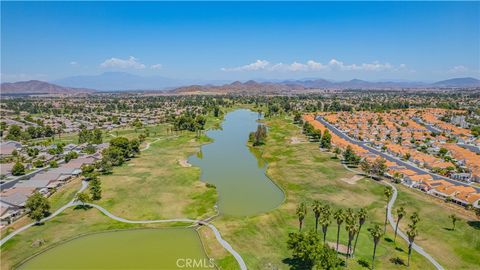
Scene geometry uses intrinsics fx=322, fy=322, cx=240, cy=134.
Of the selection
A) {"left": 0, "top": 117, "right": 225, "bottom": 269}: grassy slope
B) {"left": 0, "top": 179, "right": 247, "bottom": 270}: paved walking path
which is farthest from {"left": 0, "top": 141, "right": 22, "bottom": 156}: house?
{"left": 0, "top": 179, "right": 247, "bottom": 270}: paved walking path

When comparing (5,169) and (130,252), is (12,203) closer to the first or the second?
(130,252)

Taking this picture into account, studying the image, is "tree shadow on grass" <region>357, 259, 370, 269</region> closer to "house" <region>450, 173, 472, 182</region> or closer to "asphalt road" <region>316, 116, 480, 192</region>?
"asphalt road" <region>316, 116, 480, 192</region>

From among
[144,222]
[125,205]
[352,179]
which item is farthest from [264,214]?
[352,179]

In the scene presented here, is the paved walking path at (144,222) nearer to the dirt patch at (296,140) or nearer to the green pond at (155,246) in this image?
the green pond at (155,246)

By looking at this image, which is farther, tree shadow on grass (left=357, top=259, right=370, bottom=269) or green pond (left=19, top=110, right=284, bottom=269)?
green pond (left=19, top=110, right=284, bottom=269)

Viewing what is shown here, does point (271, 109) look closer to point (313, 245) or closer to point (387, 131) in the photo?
point (387, 131)

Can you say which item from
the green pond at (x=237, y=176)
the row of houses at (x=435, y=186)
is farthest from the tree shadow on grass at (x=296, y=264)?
the row of houses at (x=435, y=186)
